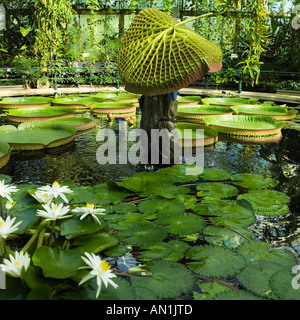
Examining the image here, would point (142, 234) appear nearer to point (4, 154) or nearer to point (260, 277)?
point (260, 277)

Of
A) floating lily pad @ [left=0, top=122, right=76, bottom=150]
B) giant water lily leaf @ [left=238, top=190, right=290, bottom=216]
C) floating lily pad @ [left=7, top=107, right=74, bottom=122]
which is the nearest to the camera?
giant water lily leaf @ [left=238, top=190, right=290, bottom=216]

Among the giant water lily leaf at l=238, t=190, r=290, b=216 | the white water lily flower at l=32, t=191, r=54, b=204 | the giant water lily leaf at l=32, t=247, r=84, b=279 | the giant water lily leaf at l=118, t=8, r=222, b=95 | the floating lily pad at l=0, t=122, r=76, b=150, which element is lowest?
the giant water lily leaf at l=238, t=190, r=290, b=216

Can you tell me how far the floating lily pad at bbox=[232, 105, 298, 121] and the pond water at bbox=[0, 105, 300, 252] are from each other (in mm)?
1062

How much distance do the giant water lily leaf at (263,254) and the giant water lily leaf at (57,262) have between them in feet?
2.26

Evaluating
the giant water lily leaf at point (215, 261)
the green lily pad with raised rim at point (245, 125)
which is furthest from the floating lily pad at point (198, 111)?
the giant water lily leaf at point (215, 261)

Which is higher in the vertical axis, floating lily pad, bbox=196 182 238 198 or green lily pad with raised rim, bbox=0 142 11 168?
green lily pad with raised rim, bbox=0 142 11 168

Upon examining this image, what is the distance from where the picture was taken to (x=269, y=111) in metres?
5.02

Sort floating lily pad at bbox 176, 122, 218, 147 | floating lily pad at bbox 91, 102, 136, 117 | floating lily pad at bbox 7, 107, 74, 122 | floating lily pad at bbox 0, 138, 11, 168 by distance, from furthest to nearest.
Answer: floating lily pad at bbox 91, 102, 136, 117 < floating lily pad at bbox 7, 107, 74, 122 < floating lily pad at bbox 176, 122, 218, 147 < floating lily pad at bbox 0, 138, 11, 168

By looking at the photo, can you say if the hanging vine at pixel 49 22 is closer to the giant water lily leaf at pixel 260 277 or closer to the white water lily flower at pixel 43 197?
the white water lily flower at pixel 43 197

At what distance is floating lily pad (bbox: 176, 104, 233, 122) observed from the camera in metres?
4.69

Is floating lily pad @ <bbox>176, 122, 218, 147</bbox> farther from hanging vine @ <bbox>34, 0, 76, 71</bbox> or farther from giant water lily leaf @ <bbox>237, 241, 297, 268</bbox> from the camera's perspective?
hanging vine @ <bbox>34, 0, 76, 71</bbox>

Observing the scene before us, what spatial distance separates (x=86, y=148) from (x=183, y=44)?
1.50 metres

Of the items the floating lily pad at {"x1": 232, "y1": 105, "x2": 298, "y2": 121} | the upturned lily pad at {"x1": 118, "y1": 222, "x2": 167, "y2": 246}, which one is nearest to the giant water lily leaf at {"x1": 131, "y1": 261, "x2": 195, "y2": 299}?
the upturned lily pad at {"x1": 118, "y1": 222, "x2": 167, "y2": 246}

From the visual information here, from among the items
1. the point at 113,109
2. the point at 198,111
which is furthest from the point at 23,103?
the point at 198,111
